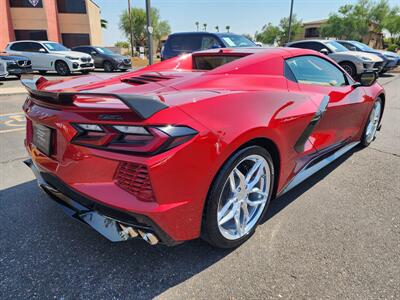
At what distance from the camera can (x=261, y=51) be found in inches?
111

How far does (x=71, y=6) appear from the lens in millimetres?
29438

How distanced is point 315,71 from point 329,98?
0.38 m

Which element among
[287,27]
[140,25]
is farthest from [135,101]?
[287,27]

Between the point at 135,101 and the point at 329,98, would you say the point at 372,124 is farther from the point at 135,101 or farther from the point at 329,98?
the point at 135,101

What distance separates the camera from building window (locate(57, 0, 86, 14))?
29312 mm

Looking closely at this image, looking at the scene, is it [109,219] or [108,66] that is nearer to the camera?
[109,219]

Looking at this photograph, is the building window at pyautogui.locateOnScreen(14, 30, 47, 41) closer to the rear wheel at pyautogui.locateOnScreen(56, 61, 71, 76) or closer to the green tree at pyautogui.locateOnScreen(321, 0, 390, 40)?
the rear wheel at pyautogui.locateOnScreen(56, 61, 71, 76)

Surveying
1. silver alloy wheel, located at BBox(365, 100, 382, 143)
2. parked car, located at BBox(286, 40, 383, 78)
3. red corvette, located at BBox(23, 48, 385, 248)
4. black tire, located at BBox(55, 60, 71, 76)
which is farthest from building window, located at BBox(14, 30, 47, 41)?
silver alloy wheel, located at BBox(365, 100, 382, 143)

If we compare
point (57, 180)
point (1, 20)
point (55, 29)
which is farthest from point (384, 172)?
point (55, 29)

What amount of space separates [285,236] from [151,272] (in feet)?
3.59

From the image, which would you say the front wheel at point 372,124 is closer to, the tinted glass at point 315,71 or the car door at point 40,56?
the tinted glass at point 315,71

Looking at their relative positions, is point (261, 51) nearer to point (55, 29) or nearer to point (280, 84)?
point (280, 84)

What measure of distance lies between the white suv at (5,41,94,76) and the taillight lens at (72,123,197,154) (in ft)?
46.3

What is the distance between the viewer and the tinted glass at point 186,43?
8.60 meters
